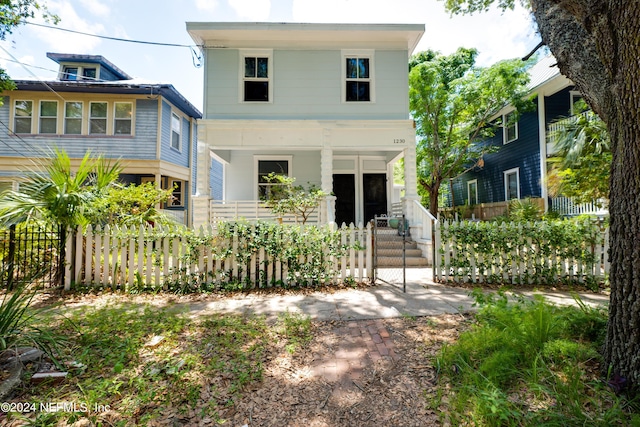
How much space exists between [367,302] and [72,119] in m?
15.0

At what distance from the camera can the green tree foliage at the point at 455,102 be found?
1273 centimetres

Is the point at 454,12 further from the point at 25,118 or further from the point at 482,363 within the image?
the point at 25,118

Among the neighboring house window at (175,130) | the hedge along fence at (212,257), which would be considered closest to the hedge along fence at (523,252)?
the hedge along fence at (212,257)

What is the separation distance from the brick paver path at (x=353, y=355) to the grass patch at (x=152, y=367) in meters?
0.65

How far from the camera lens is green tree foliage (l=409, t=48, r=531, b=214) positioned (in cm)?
1273

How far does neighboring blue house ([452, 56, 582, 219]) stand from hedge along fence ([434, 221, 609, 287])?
7643 millimetres

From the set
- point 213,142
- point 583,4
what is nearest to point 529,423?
point 583,4

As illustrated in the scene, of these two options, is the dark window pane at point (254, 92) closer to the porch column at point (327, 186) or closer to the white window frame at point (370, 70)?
the white window frame at point (370, 70)

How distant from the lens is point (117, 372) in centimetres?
262

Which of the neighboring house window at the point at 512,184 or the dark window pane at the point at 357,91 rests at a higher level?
the dark window pane at the point at 357,91

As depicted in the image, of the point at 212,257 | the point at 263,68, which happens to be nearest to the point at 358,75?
the point at 263,68

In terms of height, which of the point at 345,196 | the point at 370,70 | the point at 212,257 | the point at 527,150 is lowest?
the point at 212,257

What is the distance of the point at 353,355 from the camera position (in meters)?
2.99

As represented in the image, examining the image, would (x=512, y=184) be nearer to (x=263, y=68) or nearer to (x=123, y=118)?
(x=263, y=68)
